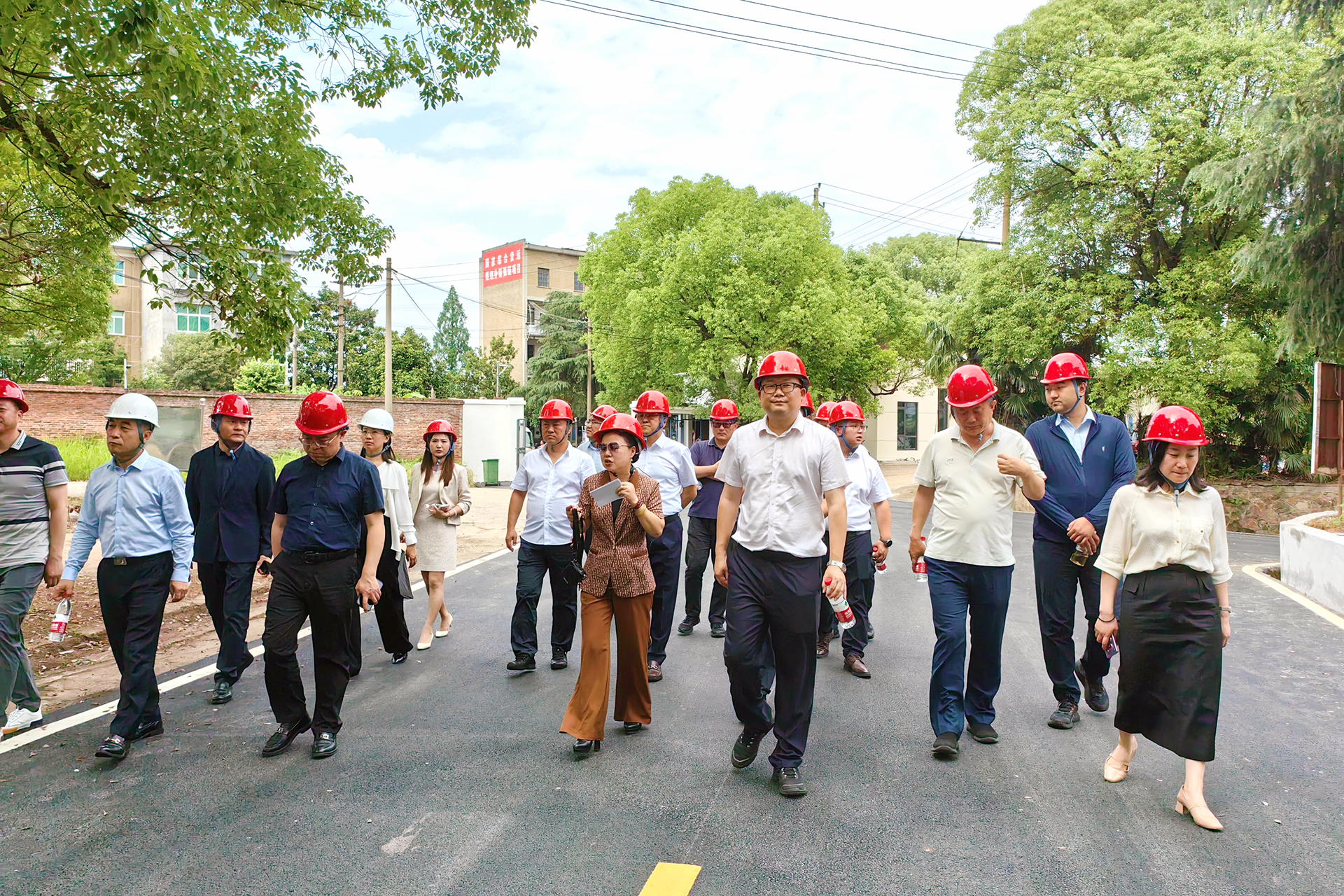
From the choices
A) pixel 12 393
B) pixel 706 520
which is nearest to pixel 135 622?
pixel 12 393

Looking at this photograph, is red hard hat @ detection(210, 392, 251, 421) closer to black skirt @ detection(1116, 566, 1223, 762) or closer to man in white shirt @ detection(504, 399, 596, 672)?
man in white shirt @ detection(504, 399, 596, 672)

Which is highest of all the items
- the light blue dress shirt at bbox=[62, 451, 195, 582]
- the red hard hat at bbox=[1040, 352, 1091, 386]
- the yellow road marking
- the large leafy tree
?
the large leafy tree

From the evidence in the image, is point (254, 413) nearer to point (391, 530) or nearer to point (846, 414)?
point (391, 530)

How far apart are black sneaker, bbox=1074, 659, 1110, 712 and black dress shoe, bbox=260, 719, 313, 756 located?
457cm

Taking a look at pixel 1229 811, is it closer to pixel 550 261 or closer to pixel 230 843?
pixel 230 843

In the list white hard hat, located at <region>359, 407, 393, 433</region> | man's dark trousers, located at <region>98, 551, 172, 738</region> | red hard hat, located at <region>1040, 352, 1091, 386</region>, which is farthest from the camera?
white hard hat, located at <region>359, 407, 393, 433</region>

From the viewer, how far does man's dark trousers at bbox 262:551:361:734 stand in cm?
472

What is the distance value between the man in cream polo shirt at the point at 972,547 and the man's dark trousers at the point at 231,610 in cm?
433

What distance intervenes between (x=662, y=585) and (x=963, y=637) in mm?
2304

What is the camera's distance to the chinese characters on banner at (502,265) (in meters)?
67.7

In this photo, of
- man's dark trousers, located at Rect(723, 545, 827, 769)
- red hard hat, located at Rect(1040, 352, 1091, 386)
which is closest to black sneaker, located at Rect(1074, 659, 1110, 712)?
red hard hat, located at Rect(1040, 352, 1091, 386)

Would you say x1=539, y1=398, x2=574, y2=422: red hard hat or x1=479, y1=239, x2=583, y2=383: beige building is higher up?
x1=479, y1=239, x2=583, y2=383: beige building

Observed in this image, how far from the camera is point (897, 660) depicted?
22.1ft

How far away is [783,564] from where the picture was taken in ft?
14.0
